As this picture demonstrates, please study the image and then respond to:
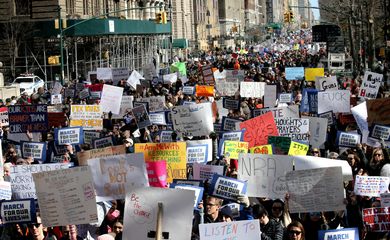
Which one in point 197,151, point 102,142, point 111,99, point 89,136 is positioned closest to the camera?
point 197,151

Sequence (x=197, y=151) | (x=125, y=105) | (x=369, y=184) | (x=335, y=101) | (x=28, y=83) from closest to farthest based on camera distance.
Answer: (x=369, y=184) → (x=197, y=151) → (x=335, y=101) → (x=125, y=105) → (x=28, y=83)

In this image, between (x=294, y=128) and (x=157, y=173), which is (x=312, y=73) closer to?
(x=294, y=128)

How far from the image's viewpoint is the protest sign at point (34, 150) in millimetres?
14742

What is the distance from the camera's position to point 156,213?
8.12 metres

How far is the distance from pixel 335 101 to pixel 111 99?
4.69 meters

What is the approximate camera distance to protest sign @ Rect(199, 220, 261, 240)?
8.13 m

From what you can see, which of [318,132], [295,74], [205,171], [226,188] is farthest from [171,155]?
[295,74]

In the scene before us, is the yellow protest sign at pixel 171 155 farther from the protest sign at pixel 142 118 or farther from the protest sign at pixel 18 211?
the protest sign at pixel 142 118

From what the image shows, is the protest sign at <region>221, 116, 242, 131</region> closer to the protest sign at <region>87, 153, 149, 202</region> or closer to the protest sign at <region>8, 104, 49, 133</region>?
the protest sign at <region>8, 104, 49, 133</region>

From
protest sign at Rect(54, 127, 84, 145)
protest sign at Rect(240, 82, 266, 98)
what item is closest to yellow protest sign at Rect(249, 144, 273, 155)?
protest sign at Rect(54, 127, 84, 145)

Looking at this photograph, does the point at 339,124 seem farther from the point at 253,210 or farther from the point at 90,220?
the point at 90,220

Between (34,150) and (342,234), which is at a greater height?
(34,150)

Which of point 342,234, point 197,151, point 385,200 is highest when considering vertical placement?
point 197,151

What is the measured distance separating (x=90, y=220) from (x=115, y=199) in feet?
3.22
